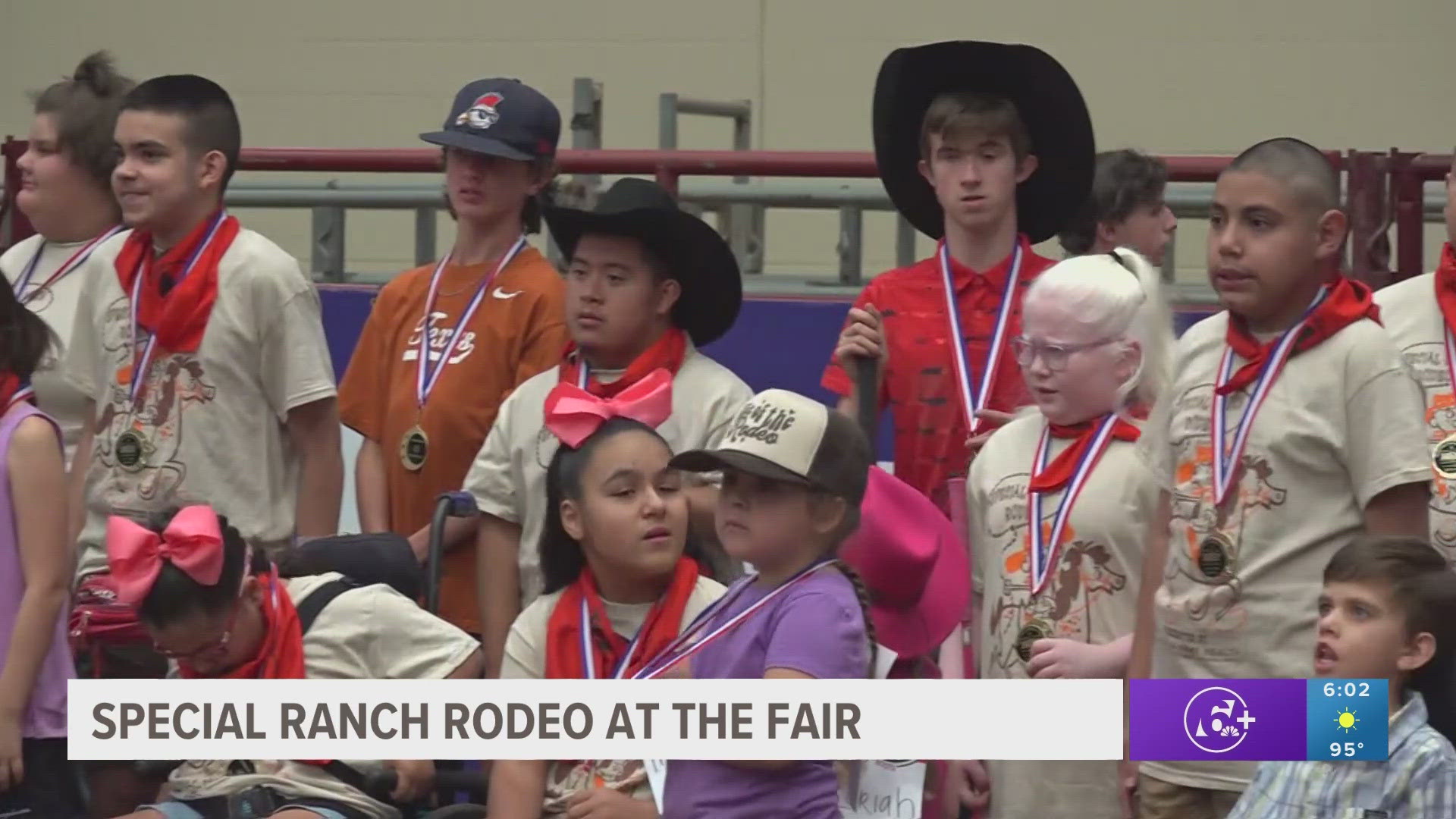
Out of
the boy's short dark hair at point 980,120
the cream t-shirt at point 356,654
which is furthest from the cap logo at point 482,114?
the cream t-shirt at point 356,654

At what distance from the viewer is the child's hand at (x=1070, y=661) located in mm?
4219

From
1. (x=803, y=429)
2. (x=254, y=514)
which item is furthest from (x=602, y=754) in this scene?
(x=254, y=514)

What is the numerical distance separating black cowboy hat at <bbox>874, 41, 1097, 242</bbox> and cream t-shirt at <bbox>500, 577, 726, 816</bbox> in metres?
1.16

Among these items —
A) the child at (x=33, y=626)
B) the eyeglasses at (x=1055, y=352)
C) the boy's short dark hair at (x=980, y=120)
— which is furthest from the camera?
the boy's short dark hair at (x=980, y=120)

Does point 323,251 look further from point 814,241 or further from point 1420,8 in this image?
point 1420,8

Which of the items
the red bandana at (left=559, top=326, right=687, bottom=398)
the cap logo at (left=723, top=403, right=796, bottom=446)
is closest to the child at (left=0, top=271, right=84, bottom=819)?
the red bandana at (left=559, top=326, right=687, bottom=398)

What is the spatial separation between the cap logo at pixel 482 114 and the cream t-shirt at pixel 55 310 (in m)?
0.97

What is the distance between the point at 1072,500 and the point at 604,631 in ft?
2.90

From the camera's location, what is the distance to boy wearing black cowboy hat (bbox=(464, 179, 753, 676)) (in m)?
5.01

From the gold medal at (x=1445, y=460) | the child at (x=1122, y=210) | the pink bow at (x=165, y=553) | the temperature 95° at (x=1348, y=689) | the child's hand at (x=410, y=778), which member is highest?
the child at (x=1122, y=210)

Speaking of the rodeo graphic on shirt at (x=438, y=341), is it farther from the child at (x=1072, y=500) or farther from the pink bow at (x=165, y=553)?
the child at (x=1072, y=500)

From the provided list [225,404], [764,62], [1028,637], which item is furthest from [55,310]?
[764,62]

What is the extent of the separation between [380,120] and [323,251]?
2.06 meters

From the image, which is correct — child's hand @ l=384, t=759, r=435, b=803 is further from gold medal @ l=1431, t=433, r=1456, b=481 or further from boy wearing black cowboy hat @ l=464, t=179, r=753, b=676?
gold medal @ l=1431, t=433, r=1456, b=481
